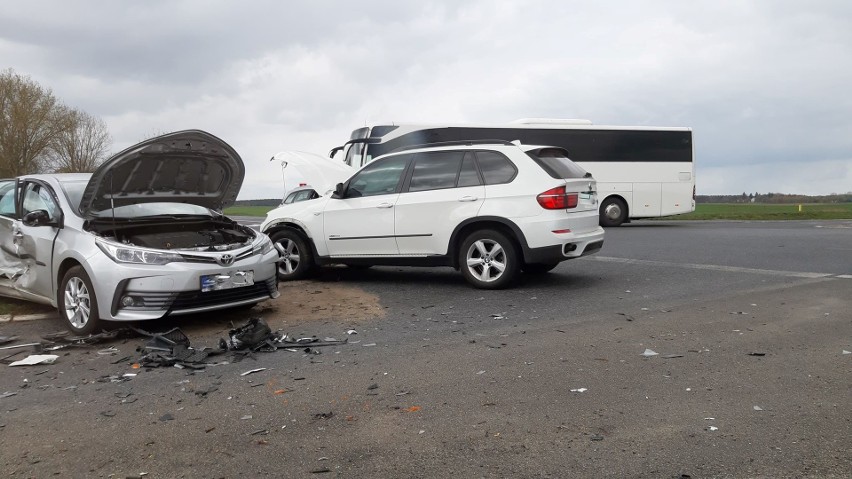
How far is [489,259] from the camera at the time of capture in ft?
27.1

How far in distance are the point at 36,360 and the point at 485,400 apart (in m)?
3.81

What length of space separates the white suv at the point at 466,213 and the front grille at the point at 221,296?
2101 mm

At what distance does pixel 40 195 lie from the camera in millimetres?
7246

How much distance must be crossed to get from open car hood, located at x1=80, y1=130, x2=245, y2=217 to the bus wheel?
1717cm

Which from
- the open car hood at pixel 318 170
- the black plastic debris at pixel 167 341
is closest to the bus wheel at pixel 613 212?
the open car hood at pixel 318 170

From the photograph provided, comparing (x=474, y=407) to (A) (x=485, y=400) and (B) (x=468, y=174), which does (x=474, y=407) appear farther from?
(B) (x=468, y=174)

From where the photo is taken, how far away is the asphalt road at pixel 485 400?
10.7ft

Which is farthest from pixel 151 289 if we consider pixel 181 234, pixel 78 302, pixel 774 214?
pixel 774 214

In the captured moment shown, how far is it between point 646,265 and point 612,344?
535 centimetres

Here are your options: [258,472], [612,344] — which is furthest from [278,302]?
[258,472]

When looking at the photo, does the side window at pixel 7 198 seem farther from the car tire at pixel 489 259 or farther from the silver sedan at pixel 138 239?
the car tire at pixel 489 259

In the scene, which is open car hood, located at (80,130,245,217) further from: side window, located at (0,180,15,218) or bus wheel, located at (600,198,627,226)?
bus wheel, located at (600,198,627,226)

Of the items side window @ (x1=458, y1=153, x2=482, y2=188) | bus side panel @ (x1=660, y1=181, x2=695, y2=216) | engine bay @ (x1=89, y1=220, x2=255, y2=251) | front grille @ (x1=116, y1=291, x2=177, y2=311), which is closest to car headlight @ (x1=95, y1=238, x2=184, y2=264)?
engine bay @ (x1=89, y1=220, x2=255, y2=251)

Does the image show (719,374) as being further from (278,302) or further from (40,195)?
(40,195)
